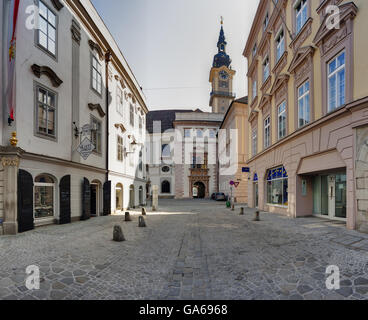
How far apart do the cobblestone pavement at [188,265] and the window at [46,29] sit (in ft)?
27.6

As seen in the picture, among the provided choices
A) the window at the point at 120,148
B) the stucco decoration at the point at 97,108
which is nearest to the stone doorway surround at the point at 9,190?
the stucco decoration at the point at 97,108

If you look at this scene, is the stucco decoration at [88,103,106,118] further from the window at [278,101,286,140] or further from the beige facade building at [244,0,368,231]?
the window at [278,101,286,140]

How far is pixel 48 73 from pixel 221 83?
52.2 metres

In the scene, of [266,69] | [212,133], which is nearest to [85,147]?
[266,69]

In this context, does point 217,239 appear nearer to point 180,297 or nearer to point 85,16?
point 180,297

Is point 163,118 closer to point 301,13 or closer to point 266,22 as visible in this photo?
point 266,22

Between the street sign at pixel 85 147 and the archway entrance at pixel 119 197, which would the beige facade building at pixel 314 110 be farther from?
the archway entrance at pixel 119 197

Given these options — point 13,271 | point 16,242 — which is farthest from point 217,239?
point 16,242

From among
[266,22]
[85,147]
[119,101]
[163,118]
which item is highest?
[163,118]

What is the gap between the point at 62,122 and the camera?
36.7ft

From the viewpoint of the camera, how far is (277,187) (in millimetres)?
14992

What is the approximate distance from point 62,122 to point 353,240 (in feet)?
41.9

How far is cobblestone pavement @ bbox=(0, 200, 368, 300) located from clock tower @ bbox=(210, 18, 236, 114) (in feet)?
169

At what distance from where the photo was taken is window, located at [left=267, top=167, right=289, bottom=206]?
13609 millimetres
